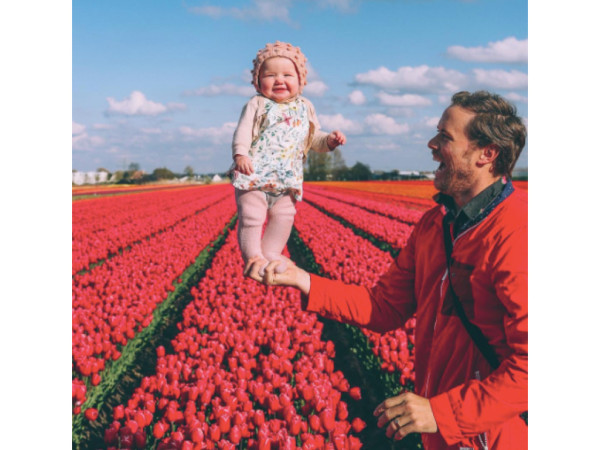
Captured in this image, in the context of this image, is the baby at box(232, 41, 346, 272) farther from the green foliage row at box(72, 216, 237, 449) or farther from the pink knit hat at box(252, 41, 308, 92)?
the green foliage row at box(72, 216, 237, 449)

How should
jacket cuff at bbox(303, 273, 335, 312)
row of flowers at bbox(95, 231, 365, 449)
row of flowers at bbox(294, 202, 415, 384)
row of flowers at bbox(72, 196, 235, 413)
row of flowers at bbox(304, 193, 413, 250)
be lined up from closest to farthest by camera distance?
jacket cuff at bbox(303, 273, 335, 312)
row of flowers at bbox(95, 231, 365, 449)
row of flowers at bbox(294, 202, 415, 384)
row of flowers at bbox(72, 196, 235, 413)
row of flowers at bbox(304, 193, 413, 250)

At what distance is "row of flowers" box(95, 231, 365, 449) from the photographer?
11.1 feet

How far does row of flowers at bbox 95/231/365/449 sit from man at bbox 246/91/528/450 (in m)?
1.40

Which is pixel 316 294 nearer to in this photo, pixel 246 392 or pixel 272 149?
pixel 272 149

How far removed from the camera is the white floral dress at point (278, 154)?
113 centimetres

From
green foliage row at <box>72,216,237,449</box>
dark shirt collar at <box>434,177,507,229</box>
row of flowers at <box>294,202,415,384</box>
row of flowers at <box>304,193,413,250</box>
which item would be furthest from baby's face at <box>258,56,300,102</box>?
row of flowers at <box>304,193,413,250</box>

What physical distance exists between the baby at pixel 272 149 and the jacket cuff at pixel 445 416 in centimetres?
69

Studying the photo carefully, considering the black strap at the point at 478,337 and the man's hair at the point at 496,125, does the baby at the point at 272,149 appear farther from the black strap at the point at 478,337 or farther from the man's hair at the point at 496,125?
the black strap at the point at 478,337

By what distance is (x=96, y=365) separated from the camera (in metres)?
4.87

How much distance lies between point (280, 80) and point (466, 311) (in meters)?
0.89

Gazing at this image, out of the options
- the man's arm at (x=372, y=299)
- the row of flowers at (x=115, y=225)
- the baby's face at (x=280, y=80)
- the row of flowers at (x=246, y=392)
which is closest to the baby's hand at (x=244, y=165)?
the baby's face at (x=280, y=80)

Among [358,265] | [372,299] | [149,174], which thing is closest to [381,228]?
[358,265]
